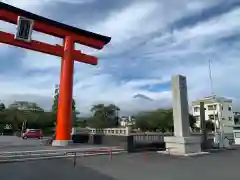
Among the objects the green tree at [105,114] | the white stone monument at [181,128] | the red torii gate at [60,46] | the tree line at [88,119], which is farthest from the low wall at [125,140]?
the green tree at [105,114]

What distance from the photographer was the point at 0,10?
19656 mm

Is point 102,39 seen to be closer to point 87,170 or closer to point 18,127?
point 87,170

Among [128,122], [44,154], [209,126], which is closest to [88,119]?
[128,122]

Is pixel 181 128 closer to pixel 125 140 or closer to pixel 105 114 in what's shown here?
pixel 125 140

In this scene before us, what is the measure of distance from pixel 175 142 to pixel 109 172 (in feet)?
25.4

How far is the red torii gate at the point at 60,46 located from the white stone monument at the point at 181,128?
26.7 ft

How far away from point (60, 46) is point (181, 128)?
458 inches

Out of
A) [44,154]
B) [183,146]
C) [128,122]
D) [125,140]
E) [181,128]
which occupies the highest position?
[128,122]

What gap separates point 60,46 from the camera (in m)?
22.2

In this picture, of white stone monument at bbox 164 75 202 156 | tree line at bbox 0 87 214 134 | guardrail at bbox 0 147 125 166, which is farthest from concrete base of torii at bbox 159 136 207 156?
tree line at bbox 0 87 214 134

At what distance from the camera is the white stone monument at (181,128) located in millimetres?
16422

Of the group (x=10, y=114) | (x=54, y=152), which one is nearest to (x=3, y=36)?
(x=54, y=152)

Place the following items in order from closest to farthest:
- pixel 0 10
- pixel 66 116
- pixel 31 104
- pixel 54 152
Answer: pixel 54 152 → pixel 0 10 → pixel 66 116 → pixel 31 104

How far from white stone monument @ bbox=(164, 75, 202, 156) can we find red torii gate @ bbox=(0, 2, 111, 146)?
321 inches
